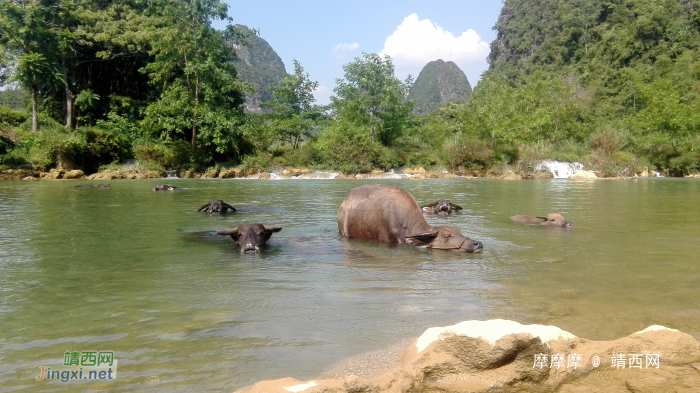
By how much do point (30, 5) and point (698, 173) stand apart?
53.5 meters

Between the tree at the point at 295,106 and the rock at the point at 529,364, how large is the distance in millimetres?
41446

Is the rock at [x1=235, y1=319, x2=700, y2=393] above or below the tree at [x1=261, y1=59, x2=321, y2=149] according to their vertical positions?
below

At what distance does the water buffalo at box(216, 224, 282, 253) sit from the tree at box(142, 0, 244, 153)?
29.8 meters

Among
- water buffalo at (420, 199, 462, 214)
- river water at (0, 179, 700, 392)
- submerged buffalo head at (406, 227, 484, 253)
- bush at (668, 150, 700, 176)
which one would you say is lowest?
river water at (0, 179, 700, 392)

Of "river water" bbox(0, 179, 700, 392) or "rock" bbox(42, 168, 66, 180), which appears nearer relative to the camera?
"river water" bbox(0, 179, 700, 392)

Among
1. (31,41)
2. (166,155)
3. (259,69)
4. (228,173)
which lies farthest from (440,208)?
(259,69)

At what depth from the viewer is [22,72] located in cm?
3484

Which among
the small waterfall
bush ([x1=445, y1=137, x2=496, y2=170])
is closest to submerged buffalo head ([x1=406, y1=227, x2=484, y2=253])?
bush ([x1=445, y1=137, x2=496, y2=170])

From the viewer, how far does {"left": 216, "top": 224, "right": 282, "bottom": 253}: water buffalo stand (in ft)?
24.5

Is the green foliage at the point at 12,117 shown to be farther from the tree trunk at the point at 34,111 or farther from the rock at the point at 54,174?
the rock at the point at 54,174

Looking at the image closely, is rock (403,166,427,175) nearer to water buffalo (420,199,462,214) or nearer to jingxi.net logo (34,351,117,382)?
water buffalo (420,199,462,214)

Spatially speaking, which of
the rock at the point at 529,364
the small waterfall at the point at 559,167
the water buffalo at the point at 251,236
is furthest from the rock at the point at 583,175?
the rock at the point at 529,364

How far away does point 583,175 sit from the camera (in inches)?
1442

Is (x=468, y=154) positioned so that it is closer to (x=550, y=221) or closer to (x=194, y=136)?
(x=194, y=136)
